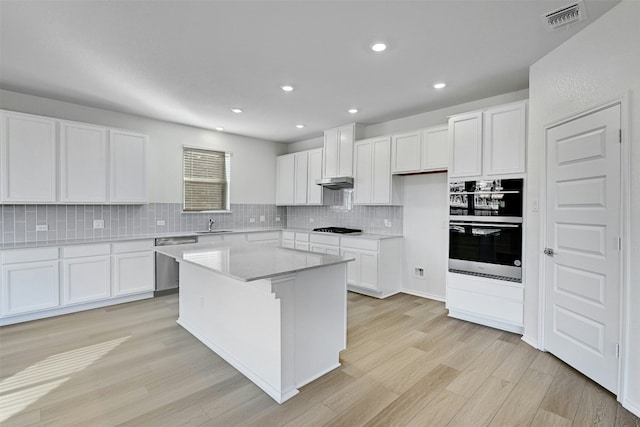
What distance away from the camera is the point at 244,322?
245 centimetres

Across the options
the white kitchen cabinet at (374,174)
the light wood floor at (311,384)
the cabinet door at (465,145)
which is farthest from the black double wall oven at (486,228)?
the white kitchen cabinet at (374,174)

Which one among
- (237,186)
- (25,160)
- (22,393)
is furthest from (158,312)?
(237,186)

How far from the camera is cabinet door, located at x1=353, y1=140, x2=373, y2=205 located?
4.81 m

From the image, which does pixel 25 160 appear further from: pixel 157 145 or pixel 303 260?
pixel 303 260

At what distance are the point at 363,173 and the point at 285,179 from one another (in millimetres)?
2019

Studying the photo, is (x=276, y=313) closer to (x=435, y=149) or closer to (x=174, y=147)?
(x=435, y=149)

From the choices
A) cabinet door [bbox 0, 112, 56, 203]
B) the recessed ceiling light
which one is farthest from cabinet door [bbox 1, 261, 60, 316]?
the recessed ceiling light

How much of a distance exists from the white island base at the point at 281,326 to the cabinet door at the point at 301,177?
3.29m

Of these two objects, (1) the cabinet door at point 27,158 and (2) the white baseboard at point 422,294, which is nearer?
(1) the cabinet door at point 27,158

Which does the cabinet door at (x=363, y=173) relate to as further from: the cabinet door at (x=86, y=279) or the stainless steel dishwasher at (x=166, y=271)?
the cabinet door at (x=86, y=279)

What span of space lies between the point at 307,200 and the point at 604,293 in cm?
441

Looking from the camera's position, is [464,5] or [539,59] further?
[539,59]

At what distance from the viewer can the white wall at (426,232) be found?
4.32m

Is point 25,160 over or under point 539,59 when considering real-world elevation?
under
